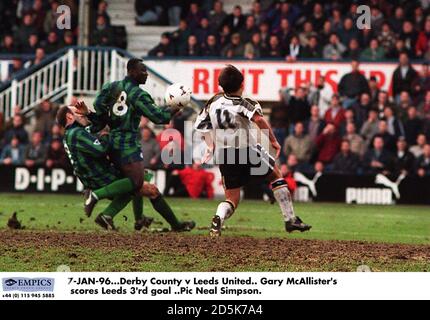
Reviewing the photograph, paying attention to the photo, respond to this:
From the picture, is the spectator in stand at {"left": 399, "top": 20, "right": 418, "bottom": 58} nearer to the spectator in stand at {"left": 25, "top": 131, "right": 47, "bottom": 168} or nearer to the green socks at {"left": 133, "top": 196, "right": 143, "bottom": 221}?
the spectator in stand at {"left": 25, "top": 131, "right": 47, "bottom": 168}

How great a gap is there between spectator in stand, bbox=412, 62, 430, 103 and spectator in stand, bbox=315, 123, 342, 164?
2085 millimetres

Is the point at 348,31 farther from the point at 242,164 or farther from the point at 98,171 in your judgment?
the point at 242,164

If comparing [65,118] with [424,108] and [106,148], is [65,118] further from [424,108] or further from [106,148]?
[424,108]

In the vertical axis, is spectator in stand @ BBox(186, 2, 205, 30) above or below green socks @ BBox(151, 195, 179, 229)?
above

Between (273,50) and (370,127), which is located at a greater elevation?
(273,50)

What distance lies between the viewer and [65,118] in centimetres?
1471

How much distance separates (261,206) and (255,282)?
11.5 m

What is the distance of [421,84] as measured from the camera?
24.6 metres

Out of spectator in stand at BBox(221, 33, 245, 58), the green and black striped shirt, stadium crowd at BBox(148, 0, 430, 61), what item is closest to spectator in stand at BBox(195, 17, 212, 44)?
stadium crowd at BBox(148, 0, 430, 61)

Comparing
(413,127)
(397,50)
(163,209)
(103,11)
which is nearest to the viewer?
(163,209)

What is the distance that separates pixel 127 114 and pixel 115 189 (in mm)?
956

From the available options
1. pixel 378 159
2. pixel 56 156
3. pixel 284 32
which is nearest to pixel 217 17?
pixel 284 32

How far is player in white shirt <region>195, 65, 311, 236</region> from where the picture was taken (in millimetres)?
13758

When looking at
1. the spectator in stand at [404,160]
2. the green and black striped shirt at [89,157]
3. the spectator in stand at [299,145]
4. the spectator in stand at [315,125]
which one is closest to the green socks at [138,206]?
the green and black striped shirt at [89,157]
